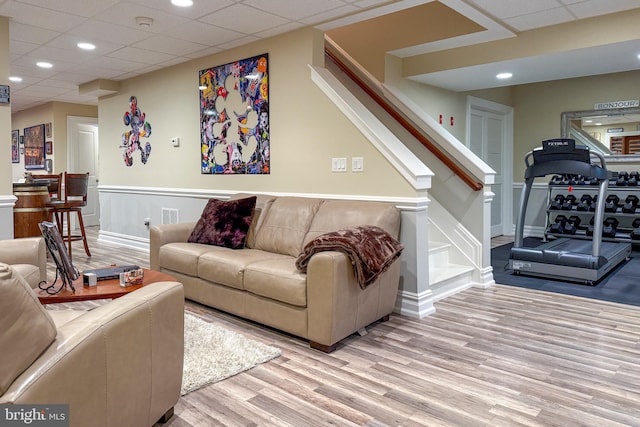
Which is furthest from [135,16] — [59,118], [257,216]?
[59,118]

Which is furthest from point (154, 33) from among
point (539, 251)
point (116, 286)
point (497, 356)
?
point (539, 251)

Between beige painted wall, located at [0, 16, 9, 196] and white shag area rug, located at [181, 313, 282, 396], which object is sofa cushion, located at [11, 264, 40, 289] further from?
beige painted wall, located at [0, 16, 9, 196]

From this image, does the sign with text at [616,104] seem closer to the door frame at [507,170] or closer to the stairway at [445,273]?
the door frame at [507,170]

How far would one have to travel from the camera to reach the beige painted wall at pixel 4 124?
4.15 metres

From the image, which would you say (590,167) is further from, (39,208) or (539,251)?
(39,208)

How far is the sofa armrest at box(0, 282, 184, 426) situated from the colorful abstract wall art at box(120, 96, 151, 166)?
480 centimetres

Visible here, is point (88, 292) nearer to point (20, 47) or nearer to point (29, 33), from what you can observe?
point (29, 33)

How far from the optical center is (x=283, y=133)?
4.59 meters

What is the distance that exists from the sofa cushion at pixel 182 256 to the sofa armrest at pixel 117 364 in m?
1.79

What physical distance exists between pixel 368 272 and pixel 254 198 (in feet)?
5.36

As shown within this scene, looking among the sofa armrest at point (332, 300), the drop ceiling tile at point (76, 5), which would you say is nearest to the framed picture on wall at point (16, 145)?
the drop ceiling tile at point (76, 5)

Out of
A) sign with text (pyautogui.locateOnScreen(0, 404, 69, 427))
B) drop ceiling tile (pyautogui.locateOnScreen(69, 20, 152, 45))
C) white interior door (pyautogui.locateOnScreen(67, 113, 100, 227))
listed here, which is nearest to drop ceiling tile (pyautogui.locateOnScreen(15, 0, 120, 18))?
drop ceiling tile (pyautogui.locateOnScreen(69, 20, 152, 45))

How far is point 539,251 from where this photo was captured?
16.3 feet

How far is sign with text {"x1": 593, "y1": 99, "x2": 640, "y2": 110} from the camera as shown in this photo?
675 cm
